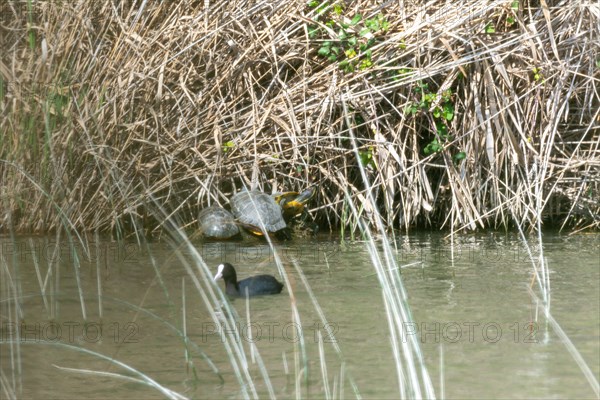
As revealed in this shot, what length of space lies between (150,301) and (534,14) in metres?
3.93

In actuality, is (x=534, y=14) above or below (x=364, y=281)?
above

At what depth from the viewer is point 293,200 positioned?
7.31m

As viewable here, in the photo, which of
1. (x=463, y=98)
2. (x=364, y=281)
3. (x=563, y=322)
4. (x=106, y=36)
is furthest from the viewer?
(x=463, y=98)

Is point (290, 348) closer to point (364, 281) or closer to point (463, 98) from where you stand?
point (364, 281)

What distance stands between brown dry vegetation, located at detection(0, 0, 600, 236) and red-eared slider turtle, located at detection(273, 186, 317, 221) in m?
0.17

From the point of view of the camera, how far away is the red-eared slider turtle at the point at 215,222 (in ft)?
23.2

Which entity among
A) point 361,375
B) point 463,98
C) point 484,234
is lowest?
point 361,375

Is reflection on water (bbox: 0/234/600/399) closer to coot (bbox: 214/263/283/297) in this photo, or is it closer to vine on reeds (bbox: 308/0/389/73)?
coot (bbox: 214/263/283/297)

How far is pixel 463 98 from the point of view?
754 cm

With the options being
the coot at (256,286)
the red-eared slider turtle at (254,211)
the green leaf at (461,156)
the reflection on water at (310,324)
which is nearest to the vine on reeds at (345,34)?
the green leaf at (461,156)

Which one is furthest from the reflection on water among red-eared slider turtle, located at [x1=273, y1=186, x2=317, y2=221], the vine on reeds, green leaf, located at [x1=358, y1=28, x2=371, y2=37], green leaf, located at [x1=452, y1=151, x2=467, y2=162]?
green leaf, located at [x1=358, y1=28, x2=371, y2=37]

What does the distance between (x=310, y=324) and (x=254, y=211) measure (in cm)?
256

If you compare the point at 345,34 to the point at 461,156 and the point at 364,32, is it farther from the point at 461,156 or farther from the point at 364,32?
the point at 461,156

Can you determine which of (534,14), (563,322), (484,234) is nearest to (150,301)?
(563,322)
